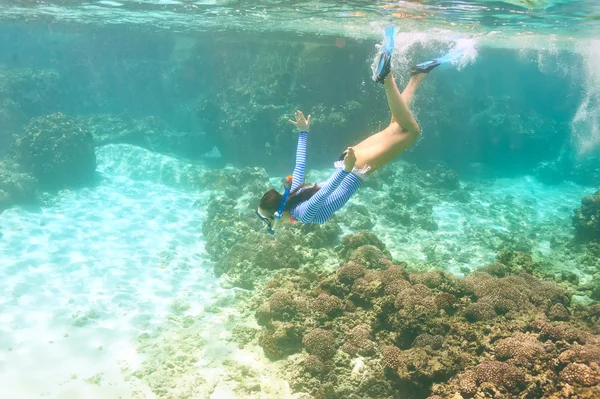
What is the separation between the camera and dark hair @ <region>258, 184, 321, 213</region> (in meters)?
4.71

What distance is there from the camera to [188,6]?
1998 cm

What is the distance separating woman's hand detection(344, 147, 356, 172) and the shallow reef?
3.28 m

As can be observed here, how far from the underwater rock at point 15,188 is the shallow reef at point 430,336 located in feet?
50.8

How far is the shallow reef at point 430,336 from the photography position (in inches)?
186

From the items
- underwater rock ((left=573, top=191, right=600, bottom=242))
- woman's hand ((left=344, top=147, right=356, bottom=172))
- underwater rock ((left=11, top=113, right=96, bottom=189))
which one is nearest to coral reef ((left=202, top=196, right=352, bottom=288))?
woman's hand ((left=344, top=147, right=356, bottom=172))

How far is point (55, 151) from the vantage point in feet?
62.6

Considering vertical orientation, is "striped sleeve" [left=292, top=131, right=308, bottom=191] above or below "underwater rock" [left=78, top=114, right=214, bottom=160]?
above

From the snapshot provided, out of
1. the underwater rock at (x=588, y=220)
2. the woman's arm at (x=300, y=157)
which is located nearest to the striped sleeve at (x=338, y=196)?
the woman's arm at (x=300, y=157)

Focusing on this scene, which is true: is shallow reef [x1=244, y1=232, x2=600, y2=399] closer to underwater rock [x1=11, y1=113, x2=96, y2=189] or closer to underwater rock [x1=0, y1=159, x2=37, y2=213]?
underwater rock [x1=0, y1=159, x2=37, y2=213]

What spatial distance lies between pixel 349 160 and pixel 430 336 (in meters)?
3.61

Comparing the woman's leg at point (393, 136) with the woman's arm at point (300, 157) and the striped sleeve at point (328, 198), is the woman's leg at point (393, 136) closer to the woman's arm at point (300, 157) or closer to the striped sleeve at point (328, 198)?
the striped sleeve at point (328, 198)

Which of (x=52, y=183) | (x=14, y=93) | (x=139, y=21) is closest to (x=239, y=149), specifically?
(x=52, y=183)

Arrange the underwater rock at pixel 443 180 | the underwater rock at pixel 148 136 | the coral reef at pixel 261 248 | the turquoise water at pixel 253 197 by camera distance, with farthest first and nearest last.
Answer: the underwater rock at pixel 148 136
the underwater rock at pixel 443 180
the coral reef at pixel 261 248
the turquoise water at pixel 253 197

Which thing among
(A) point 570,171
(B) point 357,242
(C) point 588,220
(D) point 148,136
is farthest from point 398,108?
(A) point 570,171
